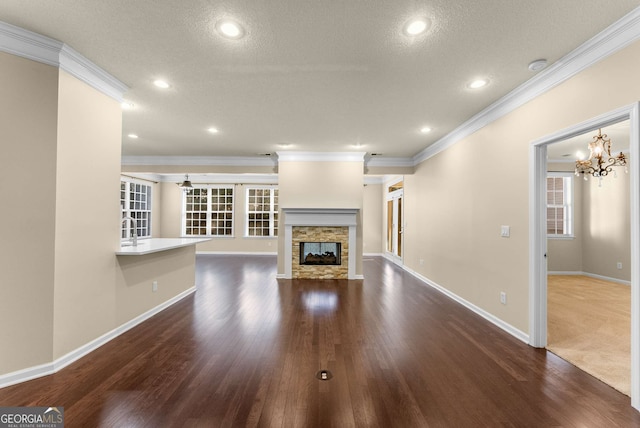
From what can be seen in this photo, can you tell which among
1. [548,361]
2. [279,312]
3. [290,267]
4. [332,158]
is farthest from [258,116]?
[548,361]

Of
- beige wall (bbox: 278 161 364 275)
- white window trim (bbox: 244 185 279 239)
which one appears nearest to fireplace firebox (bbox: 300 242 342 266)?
beige wall (bbox: 278 161 364 275)

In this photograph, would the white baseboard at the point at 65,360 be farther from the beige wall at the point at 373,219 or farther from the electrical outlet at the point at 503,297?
the beige wall at the point at 373,219

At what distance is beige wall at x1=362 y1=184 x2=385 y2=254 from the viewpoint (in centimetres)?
902

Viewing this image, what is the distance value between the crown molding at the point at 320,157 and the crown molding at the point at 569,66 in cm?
234

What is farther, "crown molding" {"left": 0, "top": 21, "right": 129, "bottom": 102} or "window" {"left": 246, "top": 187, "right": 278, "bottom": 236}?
"window" {"left": 246, "top": 187, "right": 278, "bottom": 236}

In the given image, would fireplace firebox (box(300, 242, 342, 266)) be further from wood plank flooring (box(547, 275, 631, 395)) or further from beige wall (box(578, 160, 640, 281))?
beige wall (box(578, 160, 640, 281))

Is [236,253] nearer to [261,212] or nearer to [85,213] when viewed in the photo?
[261,212]

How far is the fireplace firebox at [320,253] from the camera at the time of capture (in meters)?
5.75

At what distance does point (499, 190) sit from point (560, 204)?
4593mm

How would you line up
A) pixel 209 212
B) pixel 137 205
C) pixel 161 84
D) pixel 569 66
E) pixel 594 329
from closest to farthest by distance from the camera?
Answer: 1. pixel 569 66
2. pixel 161 84
3. pixel 594 329
4. pixel 137 205
5. pixel 209 212

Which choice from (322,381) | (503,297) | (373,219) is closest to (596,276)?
(503,297)

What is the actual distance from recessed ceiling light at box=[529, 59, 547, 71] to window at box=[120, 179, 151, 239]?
938 centimetres

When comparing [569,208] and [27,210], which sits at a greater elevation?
[569,208]

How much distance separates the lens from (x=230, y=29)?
78.4 inches
